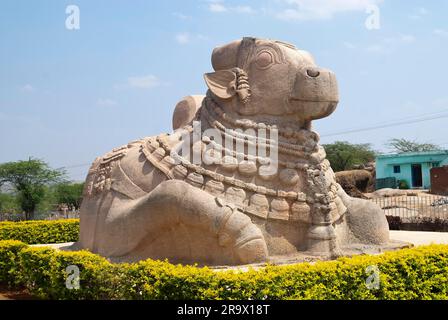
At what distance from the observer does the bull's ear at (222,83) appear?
6121 mm

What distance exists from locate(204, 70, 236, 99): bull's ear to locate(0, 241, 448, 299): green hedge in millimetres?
2334

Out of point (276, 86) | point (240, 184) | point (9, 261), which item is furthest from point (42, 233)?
point (276, 86)

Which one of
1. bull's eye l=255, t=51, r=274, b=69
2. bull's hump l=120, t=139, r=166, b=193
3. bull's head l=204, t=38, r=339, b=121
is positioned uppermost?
bull's eye l=255, t=51, r=274, b=69

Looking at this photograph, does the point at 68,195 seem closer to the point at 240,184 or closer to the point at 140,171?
the point at 140,171

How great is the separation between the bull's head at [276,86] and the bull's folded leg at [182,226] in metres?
1.35

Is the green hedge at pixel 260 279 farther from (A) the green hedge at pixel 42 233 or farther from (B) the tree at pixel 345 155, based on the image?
(B) the tree at pixel 345 155

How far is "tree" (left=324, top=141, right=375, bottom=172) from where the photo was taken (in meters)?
43.7

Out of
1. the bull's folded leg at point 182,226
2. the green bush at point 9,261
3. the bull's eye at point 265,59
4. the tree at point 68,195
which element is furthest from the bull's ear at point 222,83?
the tree at point 68,195

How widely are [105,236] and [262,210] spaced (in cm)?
193

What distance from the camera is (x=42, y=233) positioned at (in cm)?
1202

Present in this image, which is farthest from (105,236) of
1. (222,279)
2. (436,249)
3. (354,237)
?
(436,249)

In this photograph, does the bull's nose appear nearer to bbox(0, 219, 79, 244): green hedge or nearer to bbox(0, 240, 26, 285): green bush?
bbox(0, 240, 26, 285): green bush

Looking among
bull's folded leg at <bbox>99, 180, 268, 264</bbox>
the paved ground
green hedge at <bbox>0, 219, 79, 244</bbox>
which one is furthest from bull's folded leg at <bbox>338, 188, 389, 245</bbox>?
green hedge at <bbox>0, 219, 79, 244</bbox>

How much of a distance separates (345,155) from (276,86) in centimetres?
3888
